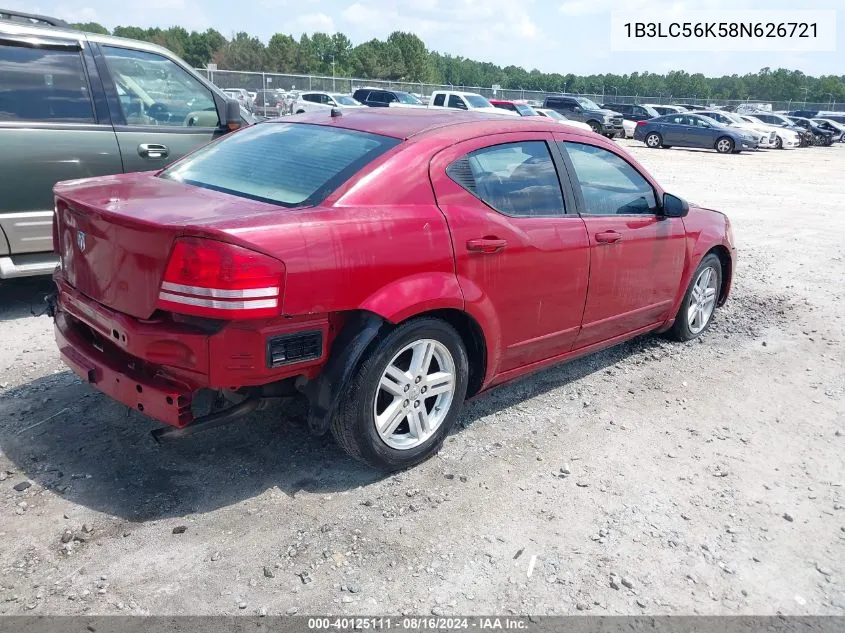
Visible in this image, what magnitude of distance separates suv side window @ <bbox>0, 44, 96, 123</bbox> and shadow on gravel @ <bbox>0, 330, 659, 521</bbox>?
7.21 ft

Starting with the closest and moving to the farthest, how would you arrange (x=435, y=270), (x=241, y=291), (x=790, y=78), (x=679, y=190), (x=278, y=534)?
(x=241, y=291) < (x=278, y=534) < (x=435, y=270) < (x=679, y=190) < (x=790, y=78)

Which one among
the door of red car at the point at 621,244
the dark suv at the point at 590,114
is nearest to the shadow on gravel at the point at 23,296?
the door of red car at the point at 621,244

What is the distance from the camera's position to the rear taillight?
109 inches

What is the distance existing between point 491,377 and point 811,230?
29.4 ft

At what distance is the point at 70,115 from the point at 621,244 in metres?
4.15

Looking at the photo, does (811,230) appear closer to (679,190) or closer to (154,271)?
(679,190)

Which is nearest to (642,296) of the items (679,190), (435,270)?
(435,270)

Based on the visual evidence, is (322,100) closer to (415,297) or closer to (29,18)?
(29,18)

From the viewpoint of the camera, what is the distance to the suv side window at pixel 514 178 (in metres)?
3.69

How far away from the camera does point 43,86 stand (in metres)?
5.36

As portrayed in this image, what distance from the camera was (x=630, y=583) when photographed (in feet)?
9.40

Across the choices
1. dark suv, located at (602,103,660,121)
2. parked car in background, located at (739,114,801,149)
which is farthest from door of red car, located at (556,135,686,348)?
dark suv, located at (602,103,660,121)

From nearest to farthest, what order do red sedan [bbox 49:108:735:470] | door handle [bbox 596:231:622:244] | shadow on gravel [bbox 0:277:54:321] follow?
red sedan [bbox 49:108:735:470] < door handle [bbox 596:231:622:244] < shadow on gravel [bbox 0:277:54:321]

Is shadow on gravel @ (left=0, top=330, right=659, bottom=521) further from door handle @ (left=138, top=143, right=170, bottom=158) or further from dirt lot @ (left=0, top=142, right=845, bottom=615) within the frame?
door handle @ (left=138, top=143, right=170, bottom=158)
